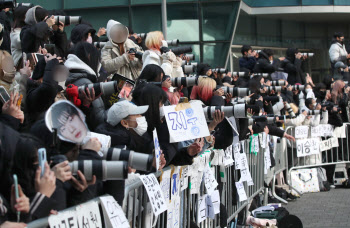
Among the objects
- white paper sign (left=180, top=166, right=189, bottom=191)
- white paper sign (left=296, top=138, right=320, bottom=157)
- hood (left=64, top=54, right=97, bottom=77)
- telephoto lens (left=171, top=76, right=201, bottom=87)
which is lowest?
white paper sign (left=296, top=138, right=320, bottom=157)

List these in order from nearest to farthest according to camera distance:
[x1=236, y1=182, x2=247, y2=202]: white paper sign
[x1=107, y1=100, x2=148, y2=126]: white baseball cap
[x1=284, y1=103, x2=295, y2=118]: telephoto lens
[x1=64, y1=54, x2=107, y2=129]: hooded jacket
Answer: [x1=107, y1=100, x2=148, y2=126]: white baseball cap → [x1=64, y1=54, x2=107, y2=129]: hooded jacket → [x1=236, y1=182, x2=247, y2=202]: white paper sign → [x1=284, y1=103, x2=295, y2=118]: telephoto lens

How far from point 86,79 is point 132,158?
2015 mm

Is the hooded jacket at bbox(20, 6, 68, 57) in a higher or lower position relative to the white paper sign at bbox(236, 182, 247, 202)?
higher

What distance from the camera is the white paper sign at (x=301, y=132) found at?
14375 millimetres

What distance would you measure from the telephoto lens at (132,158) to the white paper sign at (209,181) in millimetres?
2965

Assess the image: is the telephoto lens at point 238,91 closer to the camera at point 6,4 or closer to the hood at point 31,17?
the hood at point 31,17

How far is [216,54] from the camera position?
21500 mm

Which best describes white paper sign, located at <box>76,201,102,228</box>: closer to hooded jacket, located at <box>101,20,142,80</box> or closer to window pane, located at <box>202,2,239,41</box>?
hooded jacket, located at <box>101,20,142,80</box>

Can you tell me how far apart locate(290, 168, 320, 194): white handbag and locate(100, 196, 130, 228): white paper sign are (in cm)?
981

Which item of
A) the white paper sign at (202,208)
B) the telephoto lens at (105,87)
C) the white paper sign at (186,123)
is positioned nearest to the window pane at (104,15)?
the white paper sign at (202,208)

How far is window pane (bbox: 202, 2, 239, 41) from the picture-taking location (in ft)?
69.6

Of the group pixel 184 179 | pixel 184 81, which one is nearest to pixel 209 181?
pixel 184 179

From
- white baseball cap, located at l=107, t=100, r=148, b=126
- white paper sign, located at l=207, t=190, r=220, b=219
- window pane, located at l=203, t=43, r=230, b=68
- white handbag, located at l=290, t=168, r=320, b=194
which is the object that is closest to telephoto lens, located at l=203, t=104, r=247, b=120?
white paper sign, located at l=207, t=190, r=220, b=219

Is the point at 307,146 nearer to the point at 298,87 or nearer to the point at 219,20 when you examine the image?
the point at 298,87
